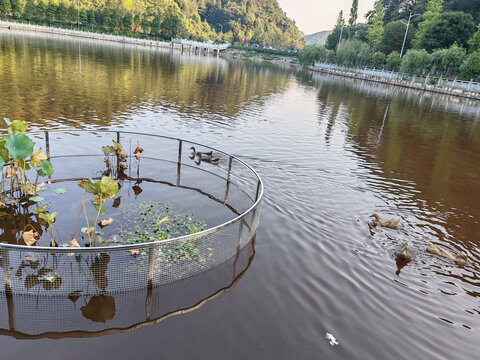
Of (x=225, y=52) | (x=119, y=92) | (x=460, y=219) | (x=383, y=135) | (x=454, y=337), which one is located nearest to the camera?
(x=454, y=337)

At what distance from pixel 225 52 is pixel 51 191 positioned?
18922cm

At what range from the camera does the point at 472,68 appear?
63438 millimetres

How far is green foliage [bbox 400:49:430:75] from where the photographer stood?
241ft

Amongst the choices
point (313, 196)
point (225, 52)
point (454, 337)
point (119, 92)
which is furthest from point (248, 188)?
point (225, 52)

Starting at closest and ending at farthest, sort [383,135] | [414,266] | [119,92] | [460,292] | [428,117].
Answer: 1. [460,292]
2. [414,266]
3. [383,135]
4. [119,92]
5. [428,117]

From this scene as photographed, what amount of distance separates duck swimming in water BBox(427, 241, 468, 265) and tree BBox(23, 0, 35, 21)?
6004 inches

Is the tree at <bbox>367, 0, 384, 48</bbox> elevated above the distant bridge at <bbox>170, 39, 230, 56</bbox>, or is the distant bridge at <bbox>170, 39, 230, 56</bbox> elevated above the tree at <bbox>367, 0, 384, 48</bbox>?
the tree at <bbox>367, 0, 384, 48</bbox>

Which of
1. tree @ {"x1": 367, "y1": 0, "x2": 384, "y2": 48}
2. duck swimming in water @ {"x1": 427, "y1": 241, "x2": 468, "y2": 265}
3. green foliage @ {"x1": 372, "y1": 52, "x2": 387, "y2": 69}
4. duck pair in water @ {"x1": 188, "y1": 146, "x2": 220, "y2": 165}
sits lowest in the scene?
duck swimming in water @ {"x1": 427, "y1": 241, "x2": 468, "y2": 265}

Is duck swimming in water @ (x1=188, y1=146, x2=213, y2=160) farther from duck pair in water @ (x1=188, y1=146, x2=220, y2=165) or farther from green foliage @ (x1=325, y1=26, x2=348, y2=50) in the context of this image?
green foliage @ (x1=325, y1=26, x2=348, y2=50)

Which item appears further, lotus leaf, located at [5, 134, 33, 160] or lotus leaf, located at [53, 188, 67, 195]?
lotus leaf, located at [53, 188, 67, 195]

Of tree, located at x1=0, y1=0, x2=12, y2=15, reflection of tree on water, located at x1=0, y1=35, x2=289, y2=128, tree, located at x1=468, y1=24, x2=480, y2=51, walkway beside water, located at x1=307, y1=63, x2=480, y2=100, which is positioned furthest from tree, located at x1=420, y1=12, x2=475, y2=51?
tree, located at x1=0, y1=0, x2=12, y2=15

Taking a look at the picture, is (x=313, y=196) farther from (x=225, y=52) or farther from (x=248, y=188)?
(x=225, y=52)

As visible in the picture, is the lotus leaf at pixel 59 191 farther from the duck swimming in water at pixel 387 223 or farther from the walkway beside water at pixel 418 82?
A: the walkway beside water at pixel 418 82

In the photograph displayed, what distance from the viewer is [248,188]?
12805mm
